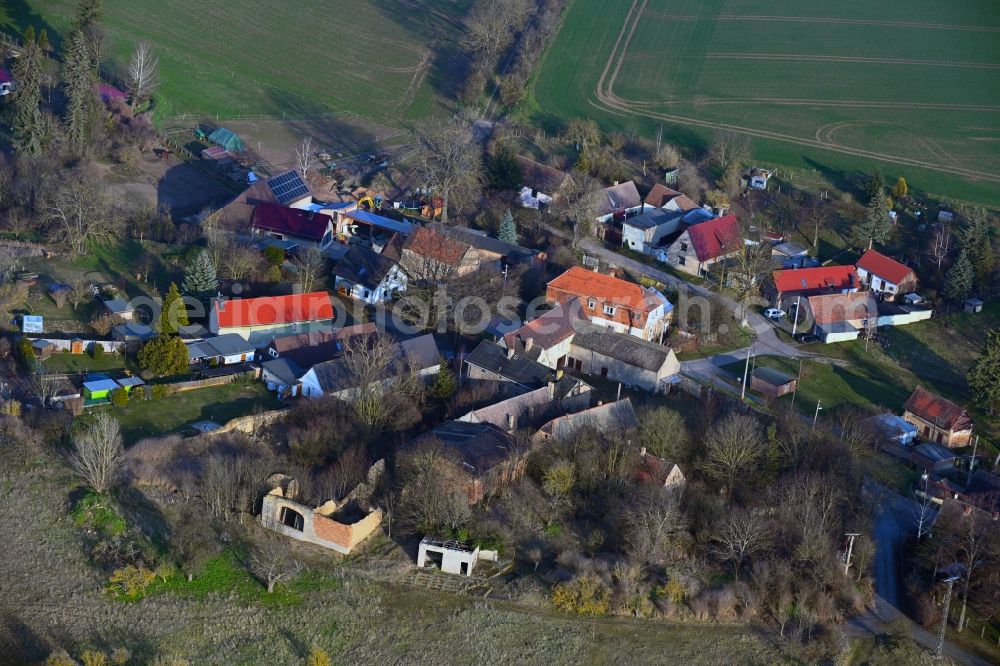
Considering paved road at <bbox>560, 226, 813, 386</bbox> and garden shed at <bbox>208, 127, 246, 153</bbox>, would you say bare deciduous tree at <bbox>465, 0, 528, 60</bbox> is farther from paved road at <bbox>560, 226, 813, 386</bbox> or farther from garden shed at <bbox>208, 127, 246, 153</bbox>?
paved road at <bbox>560, 226, 813, 386</bbox>

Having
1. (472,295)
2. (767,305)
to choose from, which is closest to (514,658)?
(472,295)

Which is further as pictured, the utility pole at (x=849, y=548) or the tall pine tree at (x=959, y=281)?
the tall pine tree at (x=959, y=281)

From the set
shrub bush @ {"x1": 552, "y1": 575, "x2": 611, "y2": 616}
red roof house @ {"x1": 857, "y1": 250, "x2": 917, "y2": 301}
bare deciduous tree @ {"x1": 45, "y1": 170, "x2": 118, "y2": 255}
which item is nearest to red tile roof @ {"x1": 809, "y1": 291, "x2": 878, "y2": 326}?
red roof house @ {"x1": 857, "y1": 250, "x2": 917, "y2": 301}

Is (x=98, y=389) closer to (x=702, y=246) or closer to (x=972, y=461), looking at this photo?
(x=702, y=246)

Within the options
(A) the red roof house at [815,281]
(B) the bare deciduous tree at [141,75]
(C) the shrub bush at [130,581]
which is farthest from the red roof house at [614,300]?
(B) the bare deciduous tree at [141,75]

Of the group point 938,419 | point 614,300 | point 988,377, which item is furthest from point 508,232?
point 988,377

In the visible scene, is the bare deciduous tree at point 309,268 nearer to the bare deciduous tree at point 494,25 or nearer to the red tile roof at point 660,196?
the red tile roof at point 660,196
